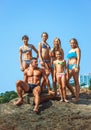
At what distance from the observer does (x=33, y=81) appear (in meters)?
13.9

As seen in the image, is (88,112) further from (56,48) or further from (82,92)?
(82,92)

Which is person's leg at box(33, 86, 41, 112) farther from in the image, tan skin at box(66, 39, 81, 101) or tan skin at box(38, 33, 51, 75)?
tan skin at box(66, 39, 81, 101)

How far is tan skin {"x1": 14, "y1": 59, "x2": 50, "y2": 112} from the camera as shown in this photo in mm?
13641

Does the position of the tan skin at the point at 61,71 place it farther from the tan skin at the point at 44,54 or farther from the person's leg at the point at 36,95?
the person's leg at the point at 36,95

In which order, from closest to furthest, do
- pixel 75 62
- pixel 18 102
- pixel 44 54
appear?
pixel 18 102, pixel 75 62, pixel 44 54

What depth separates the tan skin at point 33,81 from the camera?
44.8ft

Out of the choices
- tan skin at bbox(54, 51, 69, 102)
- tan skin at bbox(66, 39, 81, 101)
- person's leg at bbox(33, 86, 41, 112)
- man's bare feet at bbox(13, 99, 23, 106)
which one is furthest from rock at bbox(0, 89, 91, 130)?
tan skin at bbox(66, 39, 81, 101)

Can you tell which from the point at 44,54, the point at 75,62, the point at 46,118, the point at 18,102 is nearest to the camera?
the point at 46,118

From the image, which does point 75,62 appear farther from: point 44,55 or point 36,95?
point 36,95

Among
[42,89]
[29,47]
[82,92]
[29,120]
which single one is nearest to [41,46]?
[29,47]

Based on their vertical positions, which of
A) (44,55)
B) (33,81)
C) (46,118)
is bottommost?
(46,118)

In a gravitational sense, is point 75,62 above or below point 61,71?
above

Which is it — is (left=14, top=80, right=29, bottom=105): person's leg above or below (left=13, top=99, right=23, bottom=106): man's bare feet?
above

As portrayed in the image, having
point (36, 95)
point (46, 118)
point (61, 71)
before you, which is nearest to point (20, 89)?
point (36, 95)
